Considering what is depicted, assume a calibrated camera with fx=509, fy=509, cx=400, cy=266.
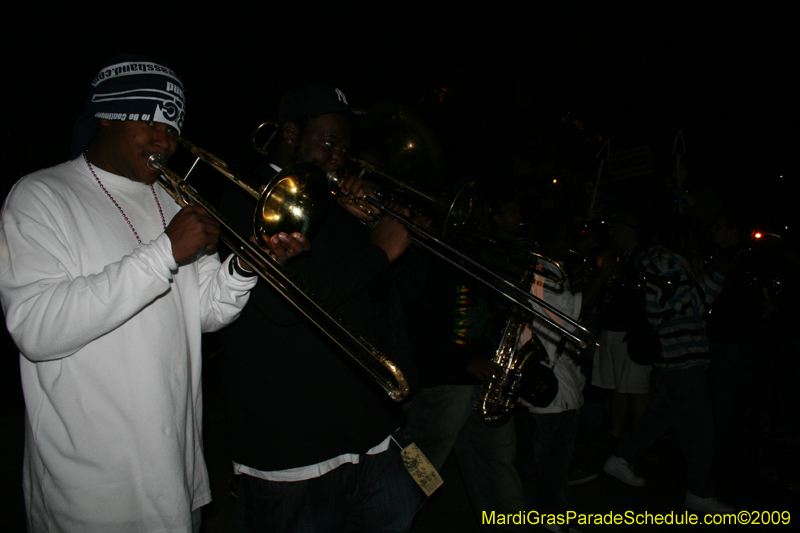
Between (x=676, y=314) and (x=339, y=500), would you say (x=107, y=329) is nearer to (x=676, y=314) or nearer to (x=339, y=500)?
(x=339, y=500)

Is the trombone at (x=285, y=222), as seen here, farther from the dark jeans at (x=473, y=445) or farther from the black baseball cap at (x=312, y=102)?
the dark jeans at (x=473, y=445)

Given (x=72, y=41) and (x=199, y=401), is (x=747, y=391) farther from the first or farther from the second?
(x=72, y=41)

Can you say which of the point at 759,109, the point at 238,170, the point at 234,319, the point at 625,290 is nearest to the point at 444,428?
the point at 234,319

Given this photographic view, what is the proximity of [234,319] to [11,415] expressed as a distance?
5.29 metres

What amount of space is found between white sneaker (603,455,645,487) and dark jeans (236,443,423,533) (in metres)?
2.98

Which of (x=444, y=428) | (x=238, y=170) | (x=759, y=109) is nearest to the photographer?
(x=238, y=170)

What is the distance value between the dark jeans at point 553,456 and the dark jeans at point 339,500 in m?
1.51

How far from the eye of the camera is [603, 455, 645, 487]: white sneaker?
4402 millimetres

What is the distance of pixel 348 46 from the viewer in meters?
6.25

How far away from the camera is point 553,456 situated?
341cm

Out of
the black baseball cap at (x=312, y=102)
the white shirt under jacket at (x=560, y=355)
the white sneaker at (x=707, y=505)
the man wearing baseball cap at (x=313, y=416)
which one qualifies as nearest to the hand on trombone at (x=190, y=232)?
the man wearing baseball cap at (x=313, y=416)

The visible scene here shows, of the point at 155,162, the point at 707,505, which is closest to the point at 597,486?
the point at 707,505

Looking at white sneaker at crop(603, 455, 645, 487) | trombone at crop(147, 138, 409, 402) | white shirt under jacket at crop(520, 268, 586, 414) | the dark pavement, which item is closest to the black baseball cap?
trombone at crop(147, 138, 409, 402)

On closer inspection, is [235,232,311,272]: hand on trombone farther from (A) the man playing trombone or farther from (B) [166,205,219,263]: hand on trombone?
(B) [166,205,219,263]: hand on trombone
